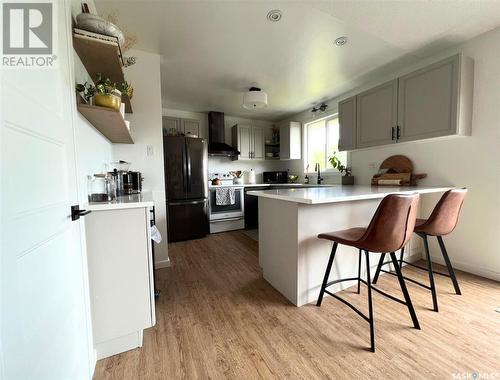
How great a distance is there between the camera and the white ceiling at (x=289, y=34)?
167 centimetres

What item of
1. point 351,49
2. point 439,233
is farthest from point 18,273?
point 351,49

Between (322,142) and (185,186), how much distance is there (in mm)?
2752

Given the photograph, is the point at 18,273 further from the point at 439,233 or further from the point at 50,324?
the point at 439,233

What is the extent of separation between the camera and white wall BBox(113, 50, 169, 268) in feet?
7.56

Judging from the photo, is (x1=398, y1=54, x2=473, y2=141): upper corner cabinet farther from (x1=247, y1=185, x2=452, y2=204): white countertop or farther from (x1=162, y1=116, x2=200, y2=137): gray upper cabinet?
(x1=162, y1=116, x2=200, y2=137): gray upper cabinet

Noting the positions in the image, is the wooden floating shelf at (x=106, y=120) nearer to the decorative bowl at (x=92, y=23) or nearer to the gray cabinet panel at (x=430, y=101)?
the decorative bowl at (x=92, y=23)

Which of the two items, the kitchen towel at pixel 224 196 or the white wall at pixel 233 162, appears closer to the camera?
the kitchen towel at pixel 224 196

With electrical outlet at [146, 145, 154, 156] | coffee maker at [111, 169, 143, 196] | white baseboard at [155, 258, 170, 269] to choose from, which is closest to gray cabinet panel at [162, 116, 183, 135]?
electrical outlet at [146, 145, 154, 156]

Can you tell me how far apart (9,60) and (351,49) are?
2714 mm

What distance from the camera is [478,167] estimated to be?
6.86 ft

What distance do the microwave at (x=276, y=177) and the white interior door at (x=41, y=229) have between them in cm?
419

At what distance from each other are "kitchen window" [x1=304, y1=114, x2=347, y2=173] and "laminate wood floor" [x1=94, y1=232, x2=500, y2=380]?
2503 mm

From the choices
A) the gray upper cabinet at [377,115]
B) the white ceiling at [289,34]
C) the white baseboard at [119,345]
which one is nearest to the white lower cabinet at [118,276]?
the white baseboard at [119,345]

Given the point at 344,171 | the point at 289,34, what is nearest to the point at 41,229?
the point at 289,34
